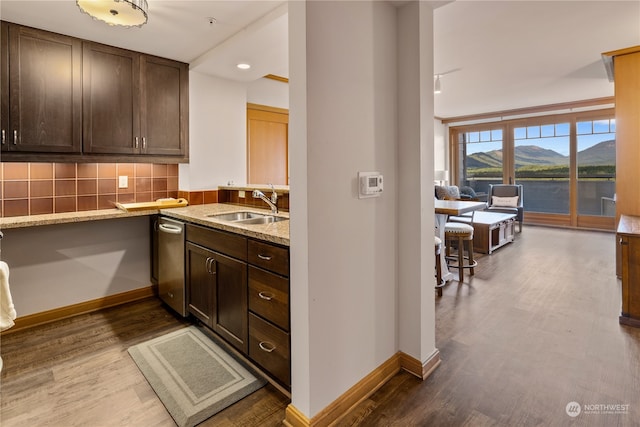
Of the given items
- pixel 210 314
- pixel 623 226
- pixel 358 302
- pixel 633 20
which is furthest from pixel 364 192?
pixel 633 20

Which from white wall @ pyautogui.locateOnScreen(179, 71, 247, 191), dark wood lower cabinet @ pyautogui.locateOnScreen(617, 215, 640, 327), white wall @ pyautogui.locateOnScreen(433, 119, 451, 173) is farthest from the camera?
white wall @ pyautogui.locateOnScreen(433, 119, 451, 173)

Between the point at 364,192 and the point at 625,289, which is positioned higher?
the point at 364,192

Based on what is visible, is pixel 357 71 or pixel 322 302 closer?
pixel 322 302

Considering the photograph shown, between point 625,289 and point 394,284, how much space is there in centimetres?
199

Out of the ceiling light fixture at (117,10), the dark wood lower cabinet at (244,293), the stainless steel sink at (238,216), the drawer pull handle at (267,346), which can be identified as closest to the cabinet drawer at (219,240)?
the dark wood lower cabinet at (244,293)

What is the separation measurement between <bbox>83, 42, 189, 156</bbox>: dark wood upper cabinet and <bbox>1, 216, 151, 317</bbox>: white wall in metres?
0.73

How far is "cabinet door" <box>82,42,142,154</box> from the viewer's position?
8.98 ft

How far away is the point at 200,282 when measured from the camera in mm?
2434

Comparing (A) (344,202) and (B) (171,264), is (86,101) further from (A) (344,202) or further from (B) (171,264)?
(A) (344,202)

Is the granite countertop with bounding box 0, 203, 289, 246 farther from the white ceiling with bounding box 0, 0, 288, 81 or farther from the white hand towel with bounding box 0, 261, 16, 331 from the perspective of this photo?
the white ceiling with bounding box 0, 0, 288, 81

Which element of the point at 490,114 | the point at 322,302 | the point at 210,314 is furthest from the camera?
the point at 490,114

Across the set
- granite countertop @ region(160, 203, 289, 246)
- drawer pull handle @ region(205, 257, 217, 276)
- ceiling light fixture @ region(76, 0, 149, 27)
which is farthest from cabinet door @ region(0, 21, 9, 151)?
drawer pull handle @ region(205, 257, 217, 276)

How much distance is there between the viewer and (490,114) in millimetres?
7719

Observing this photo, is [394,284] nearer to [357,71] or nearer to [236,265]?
[236,265]
